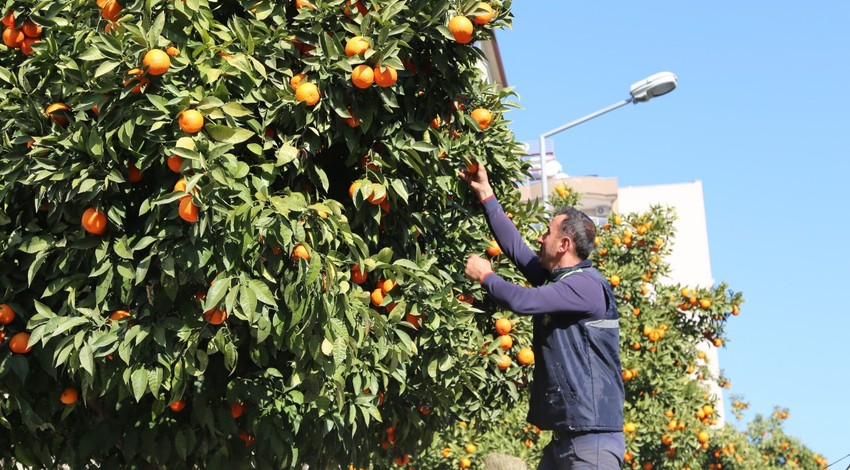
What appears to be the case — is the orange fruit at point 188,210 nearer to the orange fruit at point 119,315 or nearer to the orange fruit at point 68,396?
the orange fruit at point 119,315

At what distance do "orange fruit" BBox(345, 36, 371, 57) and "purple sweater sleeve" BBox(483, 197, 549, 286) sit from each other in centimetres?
109

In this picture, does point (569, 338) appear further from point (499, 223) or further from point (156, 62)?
point (156, 62)

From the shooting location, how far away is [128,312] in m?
3.39

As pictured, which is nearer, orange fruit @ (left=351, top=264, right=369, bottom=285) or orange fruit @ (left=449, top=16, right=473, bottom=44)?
orange fruit @ (left=449, top=16, right=473, bottom=44)

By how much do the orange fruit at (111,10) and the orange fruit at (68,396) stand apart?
4.66 feet

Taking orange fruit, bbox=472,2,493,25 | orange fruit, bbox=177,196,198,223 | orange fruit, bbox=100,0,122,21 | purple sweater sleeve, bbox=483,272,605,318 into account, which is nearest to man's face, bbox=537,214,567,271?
purple sweater sleeve, bbox=483,272,605,318

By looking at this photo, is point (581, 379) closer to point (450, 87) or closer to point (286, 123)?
point (450, 87)

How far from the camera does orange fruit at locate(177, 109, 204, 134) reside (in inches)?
122

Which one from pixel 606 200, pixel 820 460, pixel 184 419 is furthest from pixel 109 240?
pixel 606 200

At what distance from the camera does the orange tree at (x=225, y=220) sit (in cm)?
319

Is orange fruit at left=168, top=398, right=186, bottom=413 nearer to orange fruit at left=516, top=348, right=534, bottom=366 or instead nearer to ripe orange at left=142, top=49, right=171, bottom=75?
ripe orange at left=142, top=49, right=171, bottom=75

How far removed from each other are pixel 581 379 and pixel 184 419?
1.63 metres

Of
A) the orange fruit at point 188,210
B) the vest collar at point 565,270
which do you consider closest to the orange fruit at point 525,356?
the vest collar at point 565,270

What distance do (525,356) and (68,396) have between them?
2176 mm
